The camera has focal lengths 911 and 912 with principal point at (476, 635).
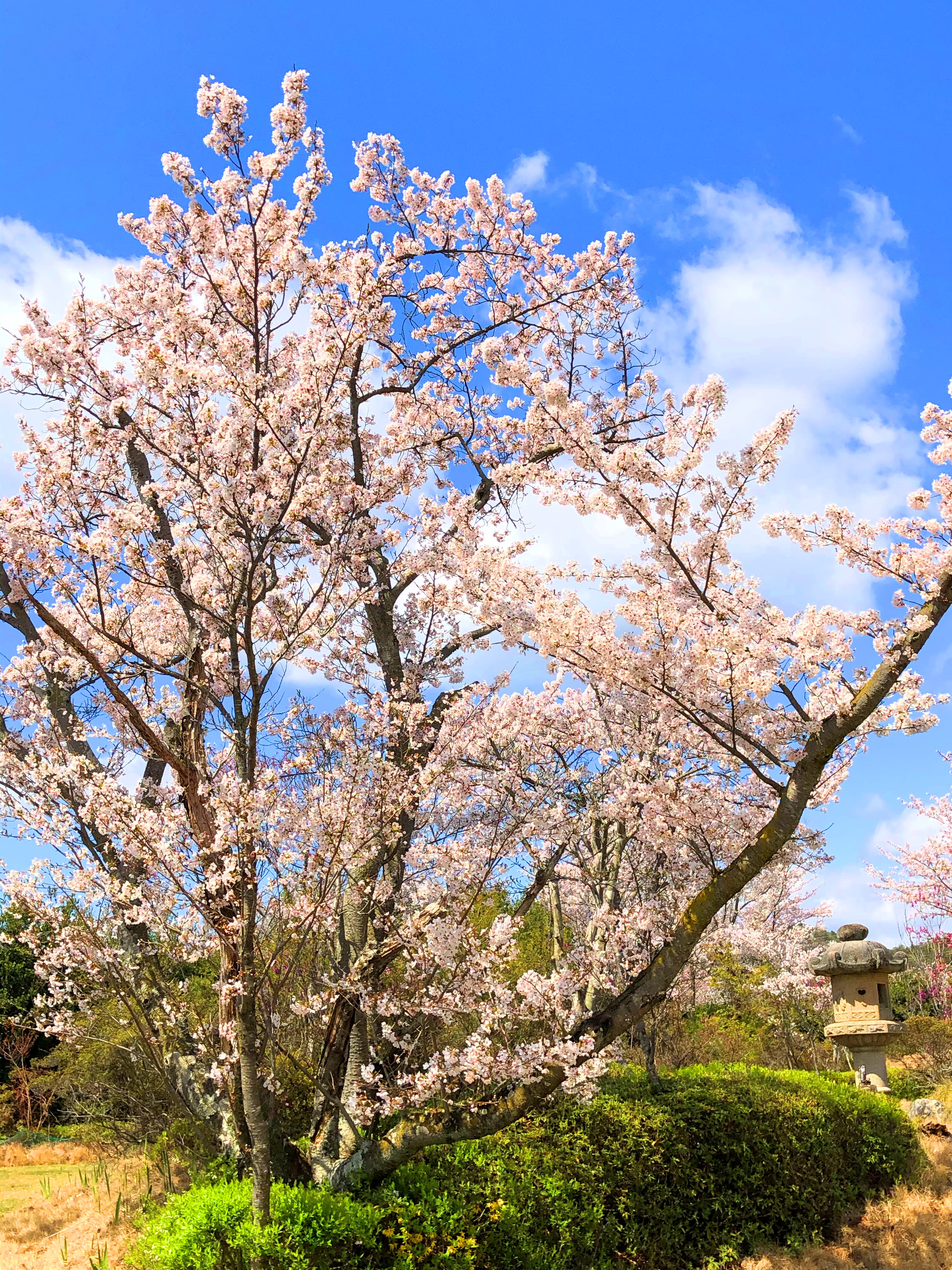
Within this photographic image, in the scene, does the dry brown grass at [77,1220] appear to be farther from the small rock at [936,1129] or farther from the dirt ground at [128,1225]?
the small rock at [936,1129]

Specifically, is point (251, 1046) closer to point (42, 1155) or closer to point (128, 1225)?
point (128, 1225)

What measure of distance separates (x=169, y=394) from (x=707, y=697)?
3.68 metres

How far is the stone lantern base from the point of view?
468 inches

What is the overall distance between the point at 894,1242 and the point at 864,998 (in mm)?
4327

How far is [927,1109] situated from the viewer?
12.2m

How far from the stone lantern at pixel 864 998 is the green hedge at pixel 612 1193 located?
210cm

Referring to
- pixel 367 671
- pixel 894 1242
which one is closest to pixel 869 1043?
pixel 894 1242

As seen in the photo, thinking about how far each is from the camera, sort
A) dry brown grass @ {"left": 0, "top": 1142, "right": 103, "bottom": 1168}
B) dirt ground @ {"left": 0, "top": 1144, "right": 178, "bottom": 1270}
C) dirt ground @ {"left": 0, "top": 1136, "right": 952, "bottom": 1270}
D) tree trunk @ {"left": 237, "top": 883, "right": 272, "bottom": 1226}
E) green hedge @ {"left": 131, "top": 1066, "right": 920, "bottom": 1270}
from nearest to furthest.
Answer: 1. tree trunk @ {"left": 237, "top": 883, "right": 272, "bottom": 1226}
2. green hedge @ {"left": 131, "top": 1066, "right": 920, "bottom": 1270}
3. dirt ground @ {"left": 0, "top": 1136, "right": 952, "bottom": 1270}
4. dirt ground @ {"left": 0, "top": 1144, "right": 178, "bottom": 1270}
5. dry brown grass @ {"left": 0, "top": 1142, "right": 103, "bottom": 1168}

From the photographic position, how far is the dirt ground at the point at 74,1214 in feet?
27.6

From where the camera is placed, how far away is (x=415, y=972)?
6367mm

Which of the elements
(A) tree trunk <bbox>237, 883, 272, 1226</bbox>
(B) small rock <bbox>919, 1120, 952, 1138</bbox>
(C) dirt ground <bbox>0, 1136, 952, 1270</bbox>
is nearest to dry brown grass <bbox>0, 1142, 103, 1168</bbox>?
(C) dirt ground <bbox>0, 1136, 952, 1270</bbox>

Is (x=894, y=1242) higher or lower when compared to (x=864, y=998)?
lower

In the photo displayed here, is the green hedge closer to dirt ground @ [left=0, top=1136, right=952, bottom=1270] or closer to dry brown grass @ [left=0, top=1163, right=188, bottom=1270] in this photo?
dirt ground @ [left=0, top=1136, right=952, bottom=1270]

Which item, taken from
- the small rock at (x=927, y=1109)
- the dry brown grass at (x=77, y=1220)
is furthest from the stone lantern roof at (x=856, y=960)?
the dry brown grass at (x=77, y=1220)
